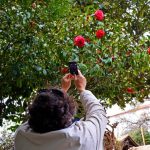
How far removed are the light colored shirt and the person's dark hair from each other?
25mm

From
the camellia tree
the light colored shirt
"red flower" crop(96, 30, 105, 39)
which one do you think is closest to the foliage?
the camellia tree

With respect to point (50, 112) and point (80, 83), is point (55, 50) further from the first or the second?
point (50, 112)

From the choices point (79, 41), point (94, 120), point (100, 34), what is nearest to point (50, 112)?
point (94, 120)

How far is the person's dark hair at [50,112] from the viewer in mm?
1313

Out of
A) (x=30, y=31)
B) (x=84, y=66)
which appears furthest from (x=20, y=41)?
(x=84, y=66)

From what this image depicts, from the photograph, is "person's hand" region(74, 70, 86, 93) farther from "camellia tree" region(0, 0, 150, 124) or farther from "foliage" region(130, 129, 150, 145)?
"foliage" region(130, 129, 150, 145)

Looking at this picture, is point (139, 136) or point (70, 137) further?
point (139, 136)

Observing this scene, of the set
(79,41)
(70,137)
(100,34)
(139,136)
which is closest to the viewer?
(70,137)

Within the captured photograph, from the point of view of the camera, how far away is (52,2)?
9.43 ft

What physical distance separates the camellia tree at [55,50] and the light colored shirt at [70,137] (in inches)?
53.3

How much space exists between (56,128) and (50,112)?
66mm

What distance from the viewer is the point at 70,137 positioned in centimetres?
129

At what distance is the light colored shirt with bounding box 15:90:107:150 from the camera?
1295 mm

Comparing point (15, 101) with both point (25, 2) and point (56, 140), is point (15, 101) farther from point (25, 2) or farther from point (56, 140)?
point (56, 140)
